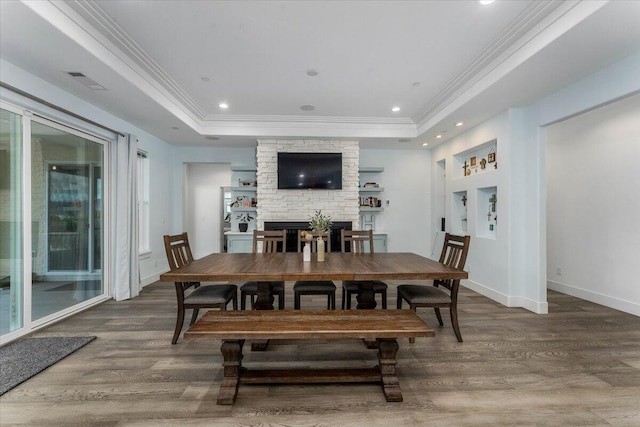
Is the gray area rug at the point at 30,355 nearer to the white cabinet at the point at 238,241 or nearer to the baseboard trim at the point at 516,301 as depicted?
the white cabinet at the point at 238,241

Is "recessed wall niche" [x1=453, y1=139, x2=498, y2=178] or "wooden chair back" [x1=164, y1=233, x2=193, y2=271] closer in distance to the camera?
"wooden chair back" [x1=164, y1=233, x2=193, y2=271]

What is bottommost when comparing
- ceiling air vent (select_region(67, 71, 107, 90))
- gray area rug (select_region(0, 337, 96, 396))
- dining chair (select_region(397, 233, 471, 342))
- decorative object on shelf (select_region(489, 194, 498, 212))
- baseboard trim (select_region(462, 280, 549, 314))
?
gray area rug (select_region(0, 337, 96, 396))

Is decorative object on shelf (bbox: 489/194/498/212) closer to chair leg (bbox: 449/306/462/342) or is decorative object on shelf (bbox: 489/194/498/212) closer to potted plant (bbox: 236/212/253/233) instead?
chair leg (bbox: 449/306/462/342)

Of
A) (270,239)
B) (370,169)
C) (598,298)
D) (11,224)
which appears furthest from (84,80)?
(598,298)

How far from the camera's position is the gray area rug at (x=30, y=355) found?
208cm

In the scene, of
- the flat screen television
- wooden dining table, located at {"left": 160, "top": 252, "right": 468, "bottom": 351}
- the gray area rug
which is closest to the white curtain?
the gray area rug

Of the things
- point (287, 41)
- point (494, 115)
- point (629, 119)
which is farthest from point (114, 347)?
point (629, 119)

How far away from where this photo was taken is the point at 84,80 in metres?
2.87

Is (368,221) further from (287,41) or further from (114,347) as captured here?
(114,347)

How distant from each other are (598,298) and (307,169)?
14.6 feet

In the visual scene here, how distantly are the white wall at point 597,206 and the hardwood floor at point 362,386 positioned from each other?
2.89 feet

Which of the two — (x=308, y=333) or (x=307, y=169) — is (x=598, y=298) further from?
(x=307, y=169)

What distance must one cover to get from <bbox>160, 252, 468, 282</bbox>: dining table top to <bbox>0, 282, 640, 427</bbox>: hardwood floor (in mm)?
697

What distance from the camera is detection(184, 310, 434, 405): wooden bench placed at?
1.75m
